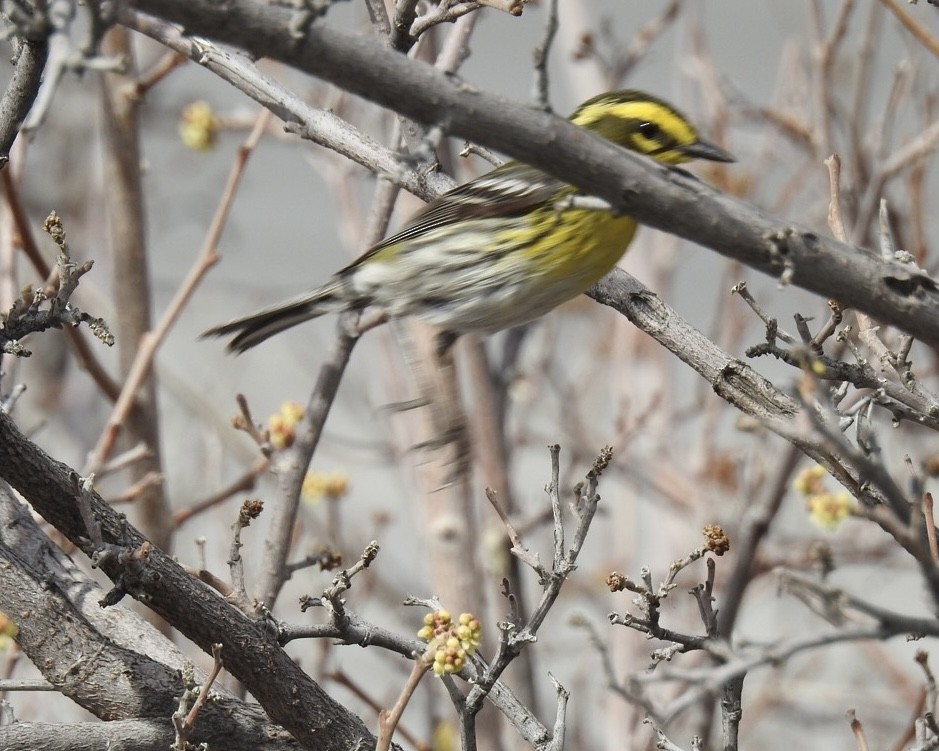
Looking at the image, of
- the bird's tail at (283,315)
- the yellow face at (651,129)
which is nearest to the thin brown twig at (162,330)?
the bird's tail at (283,315)

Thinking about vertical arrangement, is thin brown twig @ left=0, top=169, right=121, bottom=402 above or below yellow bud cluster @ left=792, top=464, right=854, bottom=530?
below

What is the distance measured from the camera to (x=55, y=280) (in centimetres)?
206

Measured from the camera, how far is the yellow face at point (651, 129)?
2535 millimetres

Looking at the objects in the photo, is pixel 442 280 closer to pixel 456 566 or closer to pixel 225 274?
pixel 456 566

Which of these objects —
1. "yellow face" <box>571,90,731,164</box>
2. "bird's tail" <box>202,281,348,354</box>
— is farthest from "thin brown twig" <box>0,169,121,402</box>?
"yellow face" <box>571,90,731,164</box>

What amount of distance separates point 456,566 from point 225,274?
6.13 meters

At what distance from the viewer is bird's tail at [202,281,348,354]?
254 cm

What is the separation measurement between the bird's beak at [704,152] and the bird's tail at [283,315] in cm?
81

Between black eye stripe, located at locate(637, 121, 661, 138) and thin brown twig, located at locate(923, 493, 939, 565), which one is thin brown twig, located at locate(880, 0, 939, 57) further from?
thin brown twig, located at locate(923, 493, 939, 565)

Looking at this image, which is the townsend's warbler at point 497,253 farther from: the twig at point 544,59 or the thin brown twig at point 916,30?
the twig at point 544,59

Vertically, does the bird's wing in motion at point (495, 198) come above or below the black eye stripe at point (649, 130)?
below

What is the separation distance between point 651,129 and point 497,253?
1.51 ft

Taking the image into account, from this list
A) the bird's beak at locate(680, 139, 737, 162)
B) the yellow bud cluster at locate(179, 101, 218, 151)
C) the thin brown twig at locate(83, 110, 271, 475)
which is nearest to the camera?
the bird's beak at locate(680, 139, 737, 162)

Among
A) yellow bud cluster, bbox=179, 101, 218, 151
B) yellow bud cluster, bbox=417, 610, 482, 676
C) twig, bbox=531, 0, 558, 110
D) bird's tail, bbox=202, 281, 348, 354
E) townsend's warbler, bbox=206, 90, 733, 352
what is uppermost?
yellow bud cluster, bbox=179, 101, 218, 151
